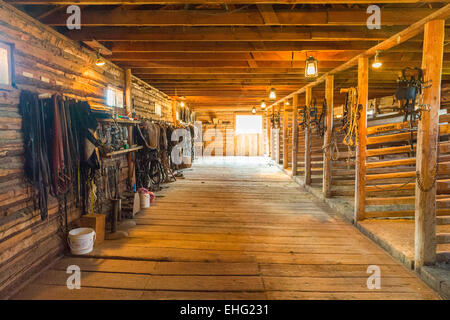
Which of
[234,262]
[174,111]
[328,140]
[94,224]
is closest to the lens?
[234,262]

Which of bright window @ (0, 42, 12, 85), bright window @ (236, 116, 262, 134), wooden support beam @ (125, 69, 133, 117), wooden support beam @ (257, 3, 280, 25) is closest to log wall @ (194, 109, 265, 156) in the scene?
bright window @ (236, 116, 262, 134)

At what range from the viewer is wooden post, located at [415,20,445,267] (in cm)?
296

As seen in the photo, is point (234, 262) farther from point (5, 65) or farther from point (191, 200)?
point (5, 65)

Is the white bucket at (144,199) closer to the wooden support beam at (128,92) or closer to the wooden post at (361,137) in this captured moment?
the wooden support beam at (128,92)

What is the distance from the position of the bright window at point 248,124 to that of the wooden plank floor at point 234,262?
544 inches

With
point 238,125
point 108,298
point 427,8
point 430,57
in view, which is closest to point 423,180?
point 430,57

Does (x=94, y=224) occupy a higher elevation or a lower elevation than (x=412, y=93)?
lower

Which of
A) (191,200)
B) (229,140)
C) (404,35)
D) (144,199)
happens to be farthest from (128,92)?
(229,140)

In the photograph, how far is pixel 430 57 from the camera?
2.97m

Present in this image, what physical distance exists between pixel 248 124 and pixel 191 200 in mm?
13418

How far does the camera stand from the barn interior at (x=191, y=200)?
9.45ft

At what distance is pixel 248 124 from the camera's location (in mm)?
19078

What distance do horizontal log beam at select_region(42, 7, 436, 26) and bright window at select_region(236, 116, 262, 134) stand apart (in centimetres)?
1537
